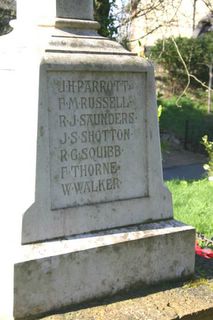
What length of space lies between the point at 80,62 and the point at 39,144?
50 cm

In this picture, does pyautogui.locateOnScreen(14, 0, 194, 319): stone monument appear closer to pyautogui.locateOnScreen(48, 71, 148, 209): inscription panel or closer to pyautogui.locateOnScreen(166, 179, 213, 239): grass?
pyautogui.locateOnScreen(48, 71, 148, 209): inscription panel

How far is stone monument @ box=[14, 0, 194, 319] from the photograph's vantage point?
3.03 meters

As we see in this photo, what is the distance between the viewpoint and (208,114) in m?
19.2

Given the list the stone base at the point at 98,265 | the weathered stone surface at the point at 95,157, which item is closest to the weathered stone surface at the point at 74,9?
the weathered stone surface at the point at 95,157

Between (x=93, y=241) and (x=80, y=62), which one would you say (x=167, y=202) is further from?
(x=80, y=62)

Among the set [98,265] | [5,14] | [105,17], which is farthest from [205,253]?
[5,14]

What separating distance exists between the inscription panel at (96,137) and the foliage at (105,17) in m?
5.47

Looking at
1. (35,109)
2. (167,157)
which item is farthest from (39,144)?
(167,157)

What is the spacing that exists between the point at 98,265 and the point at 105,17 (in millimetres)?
6406

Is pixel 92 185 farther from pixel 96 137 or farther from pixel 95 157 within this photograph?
pixel 96 137

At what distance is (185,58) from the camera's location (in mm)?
20484

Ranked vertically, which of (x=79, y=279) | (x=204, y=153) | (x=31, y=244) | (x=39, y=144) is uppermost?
(x=39, y=144)

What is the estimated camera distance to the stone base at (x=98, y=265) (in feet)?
9.66

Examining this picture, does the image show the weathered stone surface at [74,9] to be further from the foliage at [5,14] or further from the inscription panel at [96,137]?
the foliage at [5,14]
